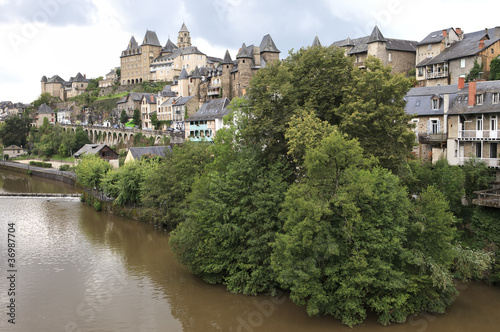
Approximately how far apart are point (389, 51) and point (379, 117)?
37.0 metres

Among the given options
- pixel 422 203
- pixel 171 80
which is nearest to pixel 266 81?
pixel 422 203

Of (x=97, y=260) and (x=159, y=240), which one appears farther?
(x=159, y=240)

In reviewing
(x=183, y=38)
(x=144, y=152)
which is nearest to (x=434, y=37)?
(x=144, y=152)

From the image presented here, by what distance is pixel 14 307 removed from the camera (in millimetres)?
21453

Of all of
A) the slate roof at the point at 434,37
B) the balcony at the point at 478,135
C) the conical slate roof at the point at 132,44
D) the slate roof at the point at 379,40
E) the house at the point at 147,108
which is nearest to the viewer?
the balcony at the point at 478,135

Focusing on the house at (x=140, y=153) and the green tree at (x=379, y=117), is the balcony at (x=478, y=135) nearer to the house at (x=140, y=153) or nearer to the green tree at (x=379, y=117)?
the green tree at (x=379, y=117)

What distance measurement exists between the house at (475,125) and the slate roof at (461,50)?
1772 centimetres

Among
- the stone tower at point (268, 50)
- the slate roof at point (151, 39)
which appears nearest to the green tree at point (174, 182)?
the stone tower at point (268, 50)

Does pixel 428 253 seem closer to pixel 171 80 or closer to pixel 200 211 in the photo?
pixel 200 211

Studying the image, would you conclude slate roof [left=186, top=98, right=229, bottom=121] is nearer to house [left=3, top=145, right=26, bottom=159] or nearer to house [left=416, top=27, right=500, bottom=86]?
house [left=416, top=27, right=500, bottom=86]

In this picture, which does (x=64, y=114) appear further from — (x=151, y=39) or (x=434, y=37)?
(x=434, y=37)

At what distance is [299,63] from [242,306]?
1358cm

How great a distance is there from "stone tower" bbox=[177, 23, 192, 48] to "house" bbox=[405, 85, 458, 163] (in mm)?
107370

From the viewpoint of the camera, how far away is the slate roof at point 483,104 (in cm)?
2645
